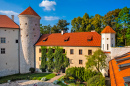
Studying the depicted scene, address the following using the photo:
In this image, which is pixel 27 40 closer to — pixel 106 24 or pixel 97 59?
pixel 97 59

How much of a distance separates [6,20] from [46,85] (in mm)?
19432

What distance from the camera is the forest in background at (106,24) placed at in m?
24.5

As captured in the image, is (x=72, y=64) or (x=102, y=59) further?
(x=72, y=64)

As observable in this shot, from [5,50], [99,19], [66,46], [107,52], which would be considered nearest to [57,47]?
[66,46]

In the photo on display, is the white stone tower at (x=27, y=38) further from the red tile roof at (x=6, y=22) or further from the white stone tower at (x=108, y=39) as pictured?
the white stone tower at (x=108, y=39)

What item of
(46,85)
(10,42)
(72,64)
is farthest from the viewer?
(10,42)

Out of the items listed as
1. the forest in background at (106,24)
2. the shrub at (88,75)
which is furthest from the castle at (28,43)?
the forest in background at (106,24)

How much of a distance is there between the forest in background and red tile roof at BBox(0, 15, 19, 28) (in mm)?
18744

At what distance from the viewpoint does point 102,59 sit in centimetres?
1789

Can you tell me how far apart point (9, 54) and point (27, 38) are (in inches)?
226

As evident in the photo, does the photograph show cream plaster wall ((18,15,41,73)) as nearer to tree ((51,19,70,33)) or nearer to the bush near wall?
the bush near wall

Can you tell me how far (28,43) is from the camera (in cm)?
2545

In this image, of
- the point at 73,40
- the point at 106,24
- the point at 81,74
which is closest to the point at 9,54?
the point at 73,40

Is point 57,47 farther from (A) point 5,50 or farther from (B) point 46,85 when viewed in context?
(A) point 5,50
